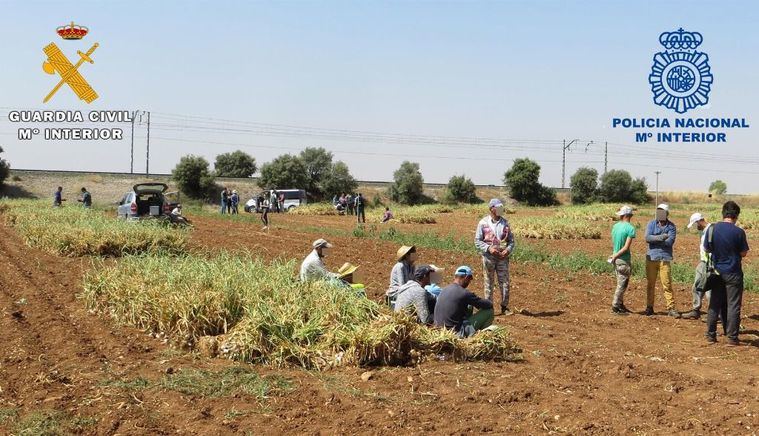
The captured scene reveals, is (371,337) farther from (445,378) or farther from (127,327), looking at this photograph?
(127,327)

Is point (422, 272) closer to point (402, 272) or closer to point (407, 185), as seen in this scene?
point (402, 272)

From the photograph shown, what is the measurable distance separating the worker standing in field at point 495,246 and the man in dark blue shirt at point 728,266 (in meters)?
2.49

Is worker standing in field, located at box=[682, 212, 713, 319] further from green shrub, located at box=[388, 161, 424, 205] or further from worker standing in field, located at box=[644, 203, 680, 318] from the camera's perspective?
green shrub, located at box=[388, 161, 424, 205]

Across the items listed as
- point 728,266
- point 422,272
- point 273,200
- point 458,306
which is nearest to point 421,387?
point 458,306

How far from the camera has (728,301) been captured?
800 cm

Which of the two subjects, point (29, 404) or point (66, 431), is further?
point (29, 404)

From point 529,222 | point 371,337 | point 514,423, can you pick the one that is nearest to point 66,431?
point 371,337

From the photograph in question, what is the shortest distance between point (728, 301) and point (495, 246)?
2830 mm

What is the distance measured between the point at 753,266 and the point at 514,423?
13293 millimetres

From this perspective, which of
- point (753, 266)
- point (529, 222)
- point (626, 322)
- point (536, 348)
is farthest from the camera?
point (529, 222)

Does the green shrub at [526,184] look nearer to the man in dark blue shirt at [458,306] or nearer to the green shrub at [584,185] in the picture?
the green shrub at [584,185]

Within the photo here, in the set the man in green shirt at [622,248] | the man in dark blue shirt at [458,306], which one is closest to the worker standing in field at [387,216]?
the man in green shirt at [622,248]

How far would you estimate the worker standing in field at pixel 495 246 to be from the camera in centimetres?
957

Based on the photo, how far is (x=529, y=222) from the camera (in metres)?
26.9
